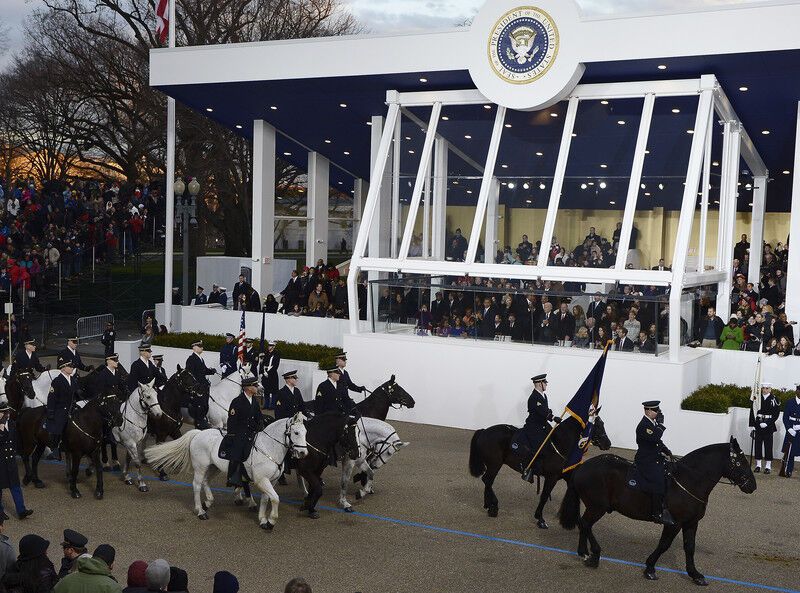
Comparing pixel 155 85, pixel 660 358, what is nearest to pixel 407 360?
pixel 660 358

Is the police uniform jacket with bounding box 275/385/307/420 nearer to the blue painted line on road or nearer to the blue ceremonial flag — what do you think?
the blue painted line on road

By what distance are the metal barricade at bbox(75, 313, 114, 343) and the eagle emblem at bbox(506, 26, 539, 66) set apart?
16.5 m

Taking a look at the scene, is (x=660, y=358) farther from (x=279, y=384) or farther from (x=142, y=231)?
(x=142, y=231)

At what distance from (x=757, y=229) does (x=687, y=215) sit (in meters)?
10.6

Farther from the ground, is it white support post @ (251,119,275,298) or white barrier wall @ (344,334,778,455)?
white support post @ (251,119,275,298)

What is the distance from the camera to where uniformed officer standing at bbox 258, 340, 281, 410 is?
22.7m

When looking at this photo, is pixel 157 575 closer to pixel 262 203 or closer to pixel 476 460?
pixel 476 460

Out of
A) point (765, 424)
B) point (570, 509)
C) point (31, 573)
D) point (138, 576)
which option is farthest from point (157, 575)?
point (765, 424)

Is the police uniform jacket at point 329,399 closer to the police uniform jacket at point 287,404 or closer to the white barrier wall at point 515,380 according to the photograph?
the police uniform jacket at point 287,404

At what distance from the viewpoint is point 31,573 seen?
27.1 feet

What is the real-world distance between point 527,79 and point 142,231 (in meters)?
20.3

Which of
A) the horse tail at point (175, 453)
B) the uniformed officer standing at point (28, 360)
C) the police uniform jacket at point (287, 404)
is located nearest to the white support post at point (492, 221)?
the police uniform jacket at point (287, 404)

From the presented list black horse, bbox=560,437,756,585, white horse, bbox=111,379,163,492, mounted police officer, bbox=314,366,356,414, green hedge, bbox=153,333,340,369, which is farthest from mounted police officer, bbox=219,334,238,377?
black horse, bbox=560,437,756,585

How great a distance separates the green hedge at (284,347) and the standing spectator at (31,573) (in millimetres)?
15322
